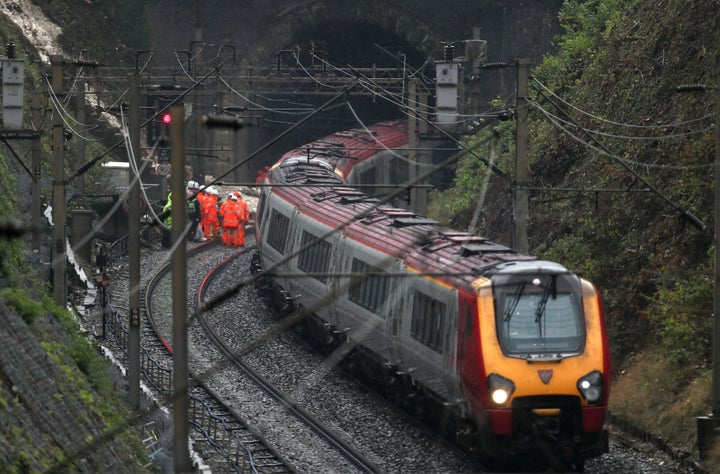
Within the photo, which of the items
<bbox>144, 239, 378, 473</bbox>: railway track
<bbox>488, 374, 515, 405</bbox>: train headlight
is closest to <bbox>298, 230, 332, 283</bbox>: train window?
<bbox>144, 239, 378, 473</bbox>: railway track

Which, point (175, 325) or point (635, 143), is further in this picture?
point (635, 143)

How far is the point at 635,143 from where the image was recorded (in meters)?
26.9

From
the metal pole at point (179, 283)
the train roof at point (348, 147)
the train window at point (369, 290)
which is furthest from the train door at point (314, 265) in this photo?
the metal pole at point (179, 283)

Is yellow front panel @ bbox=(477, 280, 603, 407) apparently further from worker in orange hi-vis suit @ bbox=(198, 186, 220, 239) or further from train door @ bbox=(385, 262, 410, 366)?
worker in orange hi-vis suit @ bbox=(198, 186, 220, 239)

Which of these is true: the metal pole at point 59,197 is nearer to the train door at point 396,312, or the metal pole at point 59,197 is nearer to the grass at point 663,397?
the train door at point 396,312

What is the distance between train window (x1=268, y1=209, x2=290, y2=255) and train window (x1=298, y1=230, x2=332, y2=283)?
5.39ft

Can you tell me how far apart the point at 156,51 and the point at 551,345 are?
117ft

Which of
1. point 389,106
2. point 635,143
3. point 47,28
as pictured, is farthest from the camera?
point 389,106

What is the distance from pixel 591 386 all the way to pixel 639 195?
9.74 meters

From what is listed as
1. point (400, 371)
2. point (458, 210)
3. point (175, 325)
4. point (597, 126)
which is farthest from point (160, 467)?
point (458, 210)

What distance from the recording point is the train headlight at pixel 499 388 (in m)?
16.1

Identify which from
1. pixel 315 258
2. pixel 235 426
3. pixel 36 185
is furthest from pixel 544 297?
pixel 36 185

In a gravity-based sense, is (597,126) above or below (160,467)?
above

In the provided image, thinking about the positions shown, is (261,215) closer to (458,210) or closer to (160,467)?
(458,210)
